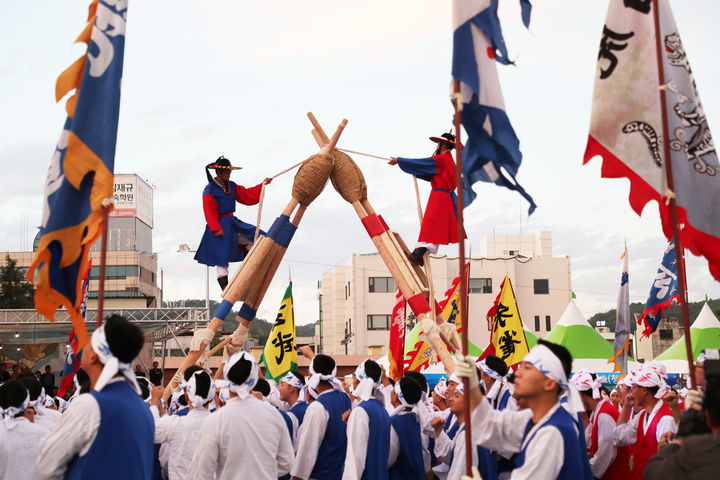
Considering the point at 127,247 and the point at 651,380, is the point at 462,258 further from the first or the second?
the point at 127,247

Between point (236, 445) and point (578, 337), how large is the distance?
2147 cm

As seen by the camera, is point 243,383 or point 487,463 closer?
point 243,383

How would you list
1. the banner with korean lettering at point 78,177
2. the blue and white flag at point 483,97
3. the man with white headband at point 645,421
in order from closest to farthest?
the blue and white flag at point 483,97
the banner with korean lettering at point 78,177
the man with white headband at point 645,421

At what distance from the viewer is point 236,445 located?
24.5 feet

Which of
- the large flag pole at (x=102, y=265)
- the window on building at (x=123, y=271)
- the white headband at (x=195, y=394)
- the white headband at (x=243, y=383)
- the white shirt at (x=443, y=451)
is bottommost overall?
the white shirt at (x=443, y=451)

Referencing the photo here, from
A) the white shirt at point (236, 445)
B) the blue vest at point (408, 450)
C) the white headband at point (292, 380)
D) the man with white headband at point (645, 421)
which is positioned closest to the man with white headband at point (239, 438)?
the white shirt at point (236, 445)

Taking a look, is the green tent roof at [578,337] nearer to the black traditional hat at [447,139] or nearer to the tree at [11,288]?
the black traditional hat at [447,139]

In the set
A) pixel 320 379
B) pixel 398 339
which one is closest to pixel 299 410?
pixel 320 379

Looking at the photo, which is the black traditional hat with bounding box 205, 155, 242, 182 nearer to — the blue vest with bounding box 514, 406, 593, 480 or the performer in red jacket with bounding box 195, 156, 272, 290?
the performer in red jacket with bounding box 195, 156, 272, 290

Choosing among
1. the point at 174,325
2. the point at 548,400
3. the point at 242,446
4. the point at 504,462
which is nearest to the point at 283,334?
the point at 504,462

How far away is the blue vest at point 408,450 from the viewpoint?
9.16 m

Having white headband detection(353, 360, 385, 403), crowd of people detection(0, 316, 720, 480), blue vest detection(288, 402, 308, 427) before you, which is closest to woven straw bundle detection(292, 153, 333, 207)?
crowd of people detection(0, 316, 720, 480)

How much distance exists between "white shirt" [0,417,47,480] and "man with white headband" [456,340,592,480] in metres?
4.28

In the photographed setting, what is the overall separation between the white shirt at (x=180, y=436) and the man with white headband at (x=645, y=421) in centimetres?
443
